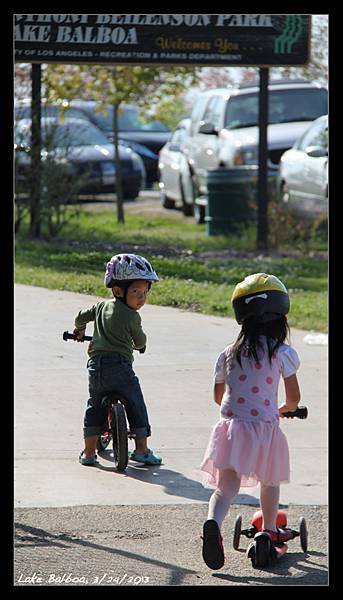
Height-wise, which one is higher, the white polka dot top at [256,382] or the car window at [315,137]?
the car window at [315,137]

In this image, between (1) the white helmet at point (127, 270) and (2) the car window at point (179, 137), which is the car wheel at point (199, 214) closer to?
(1) the white helmet at point (127, 270)

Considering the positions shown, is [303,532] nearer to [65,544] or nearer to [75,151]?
[65,544]

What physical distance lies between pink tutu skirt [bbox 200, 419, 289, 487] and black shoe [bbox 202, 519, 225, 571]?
10.4 inches

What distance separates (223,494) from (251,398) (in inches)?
14.2

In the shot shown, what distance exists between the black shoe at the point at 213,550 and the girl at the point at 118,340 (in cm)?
47

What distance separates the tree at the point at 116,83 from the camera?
33.9ft

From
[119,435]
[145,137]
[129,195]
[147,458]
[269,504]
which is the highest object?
[145,137]

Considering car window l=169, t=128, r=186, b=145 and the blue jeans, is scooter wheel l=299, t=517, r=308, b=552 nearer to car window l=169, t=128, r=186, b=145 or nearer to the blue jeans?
the blue jeans

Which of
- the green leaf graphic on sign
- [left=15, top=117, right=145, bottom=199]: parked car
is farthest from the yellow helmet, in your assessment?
[left=15, top=117, right=145, bottom=199]: parked car

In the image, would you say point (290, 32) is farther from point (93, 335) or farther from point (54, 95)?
point (54, 95)

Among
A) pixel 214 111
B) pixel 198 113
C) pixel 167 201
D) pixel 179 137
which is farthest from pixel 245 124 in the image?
pixel 179 137

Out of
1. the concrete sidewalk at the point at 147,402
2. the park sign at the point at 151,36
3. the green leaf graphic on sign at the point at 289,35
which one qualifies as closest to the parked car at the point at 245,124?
the green leaf graphic on sign at the point at 289,35

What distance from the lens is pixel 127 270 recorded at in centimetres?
421

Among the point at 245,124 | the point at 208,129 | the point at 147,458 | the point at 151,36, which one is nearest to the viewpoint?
the point at 147,458
